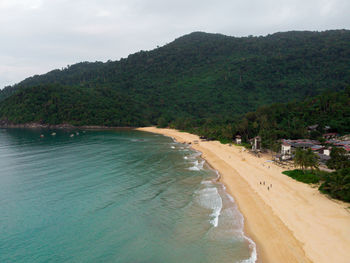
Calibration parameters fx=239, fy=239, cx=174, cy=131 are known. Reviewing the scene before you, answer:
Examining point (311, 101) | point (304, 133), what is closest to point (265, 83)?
point (311, 101)

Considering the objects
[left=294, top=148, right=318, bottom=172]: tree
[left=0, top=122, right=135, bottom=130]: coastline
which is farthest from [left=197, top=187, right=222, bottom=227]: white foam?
[left=0, top=122, right=135, bottom=130]: coastline

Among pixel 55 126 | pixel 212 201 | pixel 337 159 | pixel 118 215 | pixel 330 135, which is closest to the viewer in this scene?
pixel 118 215

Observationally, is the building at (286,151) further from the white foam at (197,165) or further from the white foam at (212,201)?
the white foam at (212,201)

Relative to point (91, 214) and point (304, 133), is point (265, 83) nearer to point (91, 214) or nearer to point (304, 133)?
point (304, 133)

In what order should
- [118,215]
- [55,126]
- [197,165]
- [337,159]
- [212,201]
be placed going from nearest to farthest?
[118,215], [212,201], [337,159], [197,165], [55,126]

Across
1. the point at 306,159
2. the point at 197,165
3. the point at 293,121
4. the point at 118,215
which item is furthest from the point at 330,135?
the point at 118,215

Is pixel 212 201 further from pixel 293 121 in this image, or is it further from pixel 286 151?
pixel 293 121
